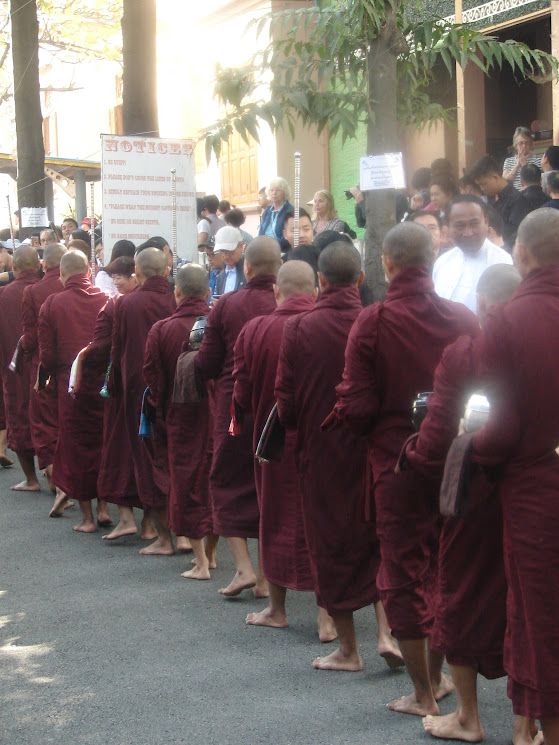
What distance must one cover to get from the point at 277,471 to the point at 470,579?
189 cm

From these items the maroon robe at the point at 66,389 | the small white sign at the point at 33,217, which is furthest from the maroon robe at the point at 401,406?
the small white sign at the point at 33,217

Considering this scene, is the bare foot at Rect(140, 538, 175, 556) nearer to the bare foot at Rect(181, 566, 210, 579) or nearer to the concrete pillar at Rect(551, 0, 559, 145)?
the bare foot at Rect(181, 566, 210, 579)

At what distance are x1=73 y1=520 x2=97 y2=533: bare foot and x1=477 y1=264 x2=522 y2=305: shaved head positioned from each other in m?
4.98

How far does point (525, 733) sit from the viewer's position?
443cm

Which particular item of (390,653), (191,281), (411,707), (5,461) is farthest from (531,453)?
(5,461)

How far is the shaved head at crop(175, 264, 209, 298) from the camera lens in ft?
24.6

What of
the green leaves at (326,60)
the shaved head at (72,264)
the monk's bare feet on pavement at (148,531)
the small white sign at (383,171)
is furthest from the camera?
the shaved head at (72,264)

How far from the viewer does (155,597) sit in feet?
22.5

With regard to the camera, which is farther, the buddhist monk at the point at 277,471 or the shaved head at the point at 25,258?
the shaved head at the point at 25,258

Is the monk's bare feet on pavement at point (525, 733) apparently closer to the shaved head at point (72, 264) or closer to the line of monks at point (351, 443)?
the line of monks at point (351, 443)

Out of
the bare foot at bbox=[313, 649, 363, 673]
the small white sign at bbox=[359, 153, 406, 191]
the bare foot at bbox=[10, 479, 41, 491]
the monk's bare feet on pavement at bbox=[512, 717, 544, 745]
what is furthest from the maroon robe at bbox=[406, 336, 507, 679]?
the bare foot at bbox=[10, 479, 41, 491]

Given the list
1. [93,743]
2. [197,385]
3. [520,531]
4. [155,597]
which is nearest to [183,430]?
[197,385]

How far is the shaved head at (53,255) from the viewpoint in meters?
10.0

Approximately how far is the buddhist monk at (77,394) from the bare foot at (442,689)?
4.26m
